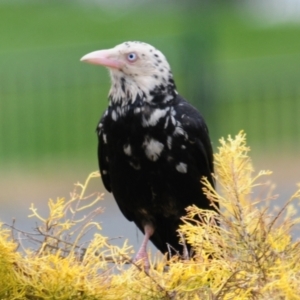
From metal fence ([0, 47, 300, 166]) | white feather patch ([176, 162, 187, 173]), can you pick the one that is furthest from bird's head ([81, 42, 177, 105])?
metal fence ([0, 47, 300, 166])

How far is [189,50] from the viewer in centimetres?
1147

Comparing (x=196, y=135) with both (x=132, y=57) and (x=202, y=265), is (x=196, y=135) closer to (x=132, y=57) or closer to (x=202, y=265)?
(x=132, y=57)

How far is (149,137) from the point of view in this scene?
409cm

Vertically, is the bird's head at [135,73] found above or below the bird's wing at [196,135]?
→ above

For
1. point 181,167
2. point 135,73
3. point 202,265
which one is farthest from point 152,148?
point 202,265

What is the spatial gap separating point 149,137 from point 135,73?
0.32 meters

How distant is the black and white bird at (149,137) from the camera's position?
13.5 ft

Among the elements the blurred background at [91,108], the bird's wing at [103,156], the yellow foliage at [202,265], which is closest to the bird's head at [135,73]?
the bird's wing at [103,156]

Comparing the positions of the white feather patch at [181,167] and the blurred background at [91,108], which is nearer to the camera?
the white feather patch at [181,167]

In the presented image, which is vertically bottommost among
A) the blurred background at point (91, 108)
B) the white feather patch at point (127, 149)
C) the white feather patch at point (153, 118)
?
the blurred background at point (91, 108)

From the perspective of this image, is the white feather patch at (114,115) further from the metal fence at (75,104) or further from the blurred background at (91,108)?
the metal fence at (75,104)

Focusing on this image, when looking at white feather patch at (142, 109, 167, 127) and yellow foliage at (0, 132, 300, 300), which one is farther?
white feather patch at (142, 109, 167, 127)

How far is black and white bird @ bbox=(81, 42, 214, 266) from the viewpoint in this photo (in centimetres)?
411

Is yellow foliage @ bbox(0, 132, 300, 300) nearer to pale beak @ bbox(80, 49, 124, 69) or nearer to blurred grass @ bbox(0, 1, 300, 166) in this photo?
pale beak @ bbox(80, 49, 124, 69)
